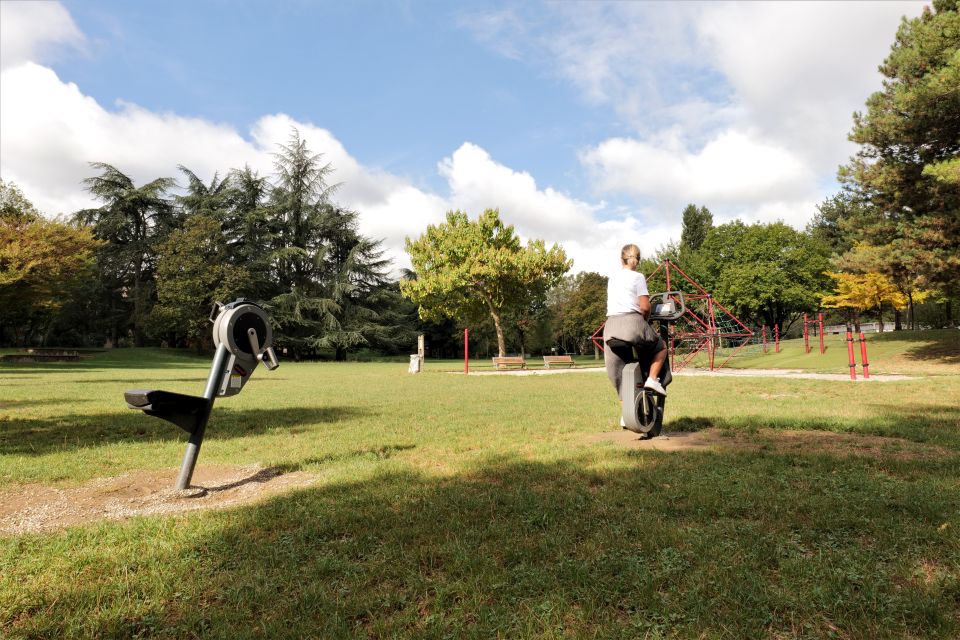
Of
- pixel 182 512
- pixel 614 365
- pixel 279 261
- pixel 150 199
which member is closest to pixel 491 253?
pixel 279 261

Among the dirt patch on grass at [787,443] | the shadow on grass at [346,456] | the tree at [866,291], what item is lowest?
the shadow on grass at [346,456]

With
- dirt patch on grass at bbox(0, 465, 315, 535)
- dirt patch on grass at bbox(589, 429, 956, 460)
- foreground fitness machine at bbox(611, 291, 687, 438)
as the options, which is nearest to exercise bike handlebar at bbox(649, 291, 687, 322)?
foreground fitness machine at bbox(611, 291, 687, 438)

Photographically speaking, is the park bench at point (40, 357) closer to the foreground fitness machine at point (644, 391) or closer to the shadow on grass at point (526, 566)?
the shadow on grass at point (526, 566)

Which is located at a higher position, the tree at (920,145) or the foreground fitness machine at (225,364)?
the tree at (920,145)

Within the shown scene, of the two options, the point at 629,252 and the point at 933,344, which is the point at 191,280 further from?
the point at 933,344

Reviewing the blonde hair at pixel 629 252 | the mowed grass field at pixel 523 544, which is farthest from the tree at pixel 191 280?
the blonde hair at pixel 629 252

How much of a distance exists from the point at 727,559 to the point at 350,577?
2098 millimetres

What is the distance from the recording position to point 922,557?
117 inches

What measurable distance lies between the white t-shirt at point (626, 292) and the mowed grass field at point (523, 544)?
5.13 feet

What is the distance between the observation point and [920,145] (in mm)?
18516

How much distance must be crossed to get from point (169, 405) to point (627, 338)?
4.42 metres

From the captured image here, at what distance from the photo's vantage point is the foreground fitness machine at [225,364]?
4.54 meters

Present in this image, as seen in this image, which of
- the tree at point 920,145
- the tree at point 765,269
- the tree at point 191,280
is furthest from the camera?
the tree at point 765,269

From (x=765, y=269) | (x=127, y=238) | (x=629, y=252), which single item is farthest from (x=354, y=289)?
(x=629, y=252)
